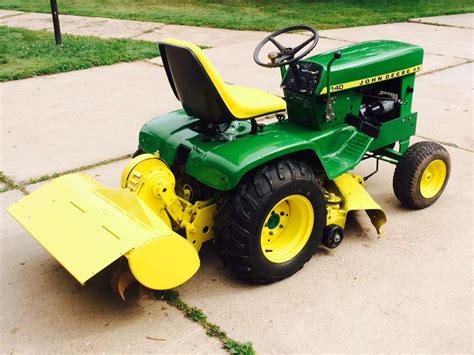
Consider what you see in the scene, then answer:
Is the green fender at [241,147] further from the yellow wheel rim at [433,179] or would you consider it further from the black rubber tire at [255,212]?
the yellow wheel rim at [433,179]

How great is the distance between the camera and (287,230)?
3.12 m

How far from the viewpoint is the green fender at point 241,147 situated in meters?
2.77

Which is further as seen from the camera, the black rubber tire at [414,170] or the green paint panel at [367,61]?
the black rubber tire at [414,170]

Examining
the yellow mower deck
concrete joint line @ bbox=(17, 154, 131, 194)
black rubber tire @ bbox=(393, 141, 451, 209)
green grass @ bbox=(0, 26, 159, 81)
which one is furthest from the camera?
green grass @ bbox=(0, 26, 159, 81)

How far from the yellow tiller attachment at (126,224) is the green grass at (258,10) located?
22.7ft

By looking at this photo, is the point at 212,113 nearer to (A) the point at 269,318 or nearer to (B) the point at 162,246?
(B) the point at 162,246

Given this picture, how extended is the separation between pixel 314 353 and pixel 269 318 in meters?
0.30

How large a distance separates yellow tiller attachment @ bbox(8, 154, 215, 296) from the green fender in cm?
19

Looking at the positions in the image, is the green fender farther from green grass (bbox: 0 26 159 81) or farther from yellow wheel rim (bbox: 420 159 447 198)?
green grass (bbox: 0 26 159 81)

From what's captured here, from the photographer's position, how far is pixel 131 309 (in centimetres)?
282

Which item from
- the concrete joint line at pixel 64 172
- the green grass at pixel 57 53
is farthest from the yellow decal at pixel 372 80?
the green grass at pixel 57 53

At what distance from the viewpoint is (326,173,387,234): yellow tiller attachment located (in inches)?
129

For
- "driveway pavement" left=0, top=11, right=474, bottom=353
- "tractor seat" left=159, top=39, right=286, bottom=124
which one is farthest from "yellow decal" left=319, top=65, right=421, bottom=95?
"driveway pavement" left=0, top=11, right=474, bottom=353

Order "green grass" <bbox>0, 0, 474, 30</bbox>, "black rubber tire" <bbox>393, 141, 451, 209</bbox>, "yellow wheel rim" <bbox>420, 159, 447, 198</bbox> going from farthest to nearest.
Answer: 1. "green grass" <bbox>0, 0, 474, 30</bbox>
2. "yellow wheel rim" <bbox>420, 159, 447, 198</bbox>
3. "black rubber tire" <bbox>393, 141, 451, 209</bbox>
